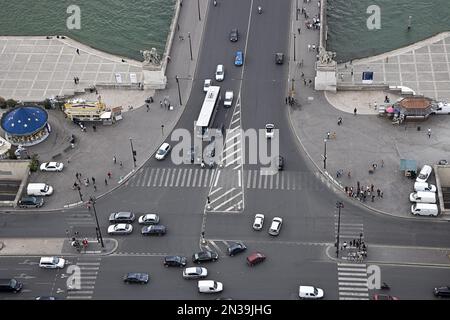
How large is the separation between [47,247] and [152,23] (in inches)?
2452

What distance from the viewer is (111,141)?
129m

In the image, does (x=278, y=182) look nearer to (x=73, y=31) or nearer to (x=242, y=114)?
(x=242, y=114)

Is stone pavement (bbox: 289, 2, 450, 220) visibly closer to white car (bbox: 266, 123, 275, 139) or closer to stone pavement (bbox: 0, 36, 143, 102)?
white car (bbox: 266, 123, 275, 139)

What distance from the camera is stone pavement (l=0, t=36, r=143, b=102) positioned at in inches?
5655

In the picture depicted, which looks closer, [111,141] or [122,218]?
[122,218]

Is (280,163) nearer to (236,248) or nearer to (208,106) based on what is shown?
(208,106)

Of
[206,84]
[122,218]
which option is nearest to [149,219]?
[122,218]

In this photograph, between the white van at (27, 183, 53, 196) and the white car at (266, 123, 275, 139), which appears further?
the white car at (266, 123, 275, 139)

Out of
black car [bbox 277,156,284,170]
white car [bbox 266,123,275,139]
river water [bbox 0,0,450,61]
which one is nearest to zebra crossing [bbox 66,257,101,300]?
black car [bbox 277,156,284,170]

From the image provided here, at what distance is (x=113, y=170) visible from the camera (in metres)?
124

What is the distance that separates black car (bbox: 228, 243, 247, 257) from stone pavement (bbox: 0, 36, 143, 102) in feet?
137

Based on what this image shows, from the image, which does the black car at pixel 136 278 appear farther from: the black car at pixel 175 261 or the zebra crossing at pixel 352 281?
the zebra crossing at pixel 352 281

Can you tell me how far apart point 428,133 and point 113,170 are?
50591 millimetres
